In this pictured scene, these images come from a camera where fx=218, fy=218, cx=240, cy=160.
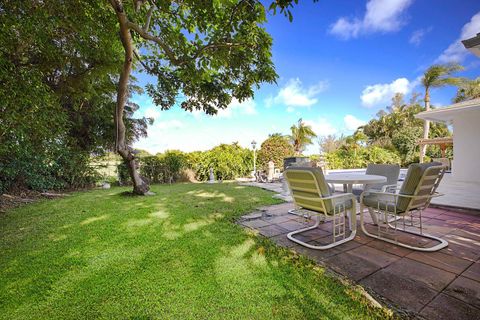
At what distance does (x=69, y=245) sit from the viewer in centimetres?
312

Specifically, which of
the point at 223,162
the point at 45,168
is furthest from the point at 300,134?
the point at 45,168

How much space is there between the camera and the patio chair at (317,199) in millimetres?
2846

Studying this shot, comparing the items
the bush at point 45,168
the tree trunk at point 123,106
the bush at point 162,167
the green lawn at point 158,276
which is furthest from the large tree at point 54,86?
the green lawn at point 158,276

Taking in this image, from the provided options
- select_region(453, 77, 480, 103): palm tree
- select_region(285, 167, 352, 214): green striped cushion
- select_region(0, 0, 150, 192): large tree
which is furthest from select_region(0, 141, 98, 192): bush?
select_region(453, 77, 480, 103): palm tree

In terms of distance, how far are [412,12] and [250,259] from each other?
12.0 meters

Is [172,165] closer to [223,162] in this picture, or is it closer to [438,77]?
[223,162]

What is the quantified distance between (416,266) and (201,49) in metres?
5.19

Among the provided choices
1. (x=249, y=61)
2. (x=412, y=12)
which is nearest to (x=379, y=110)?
(x=412, y=12)

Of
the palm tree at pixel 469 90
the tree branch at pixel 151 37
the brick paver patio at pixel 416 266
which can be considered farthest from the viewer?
the palm tree at pixel 469 90

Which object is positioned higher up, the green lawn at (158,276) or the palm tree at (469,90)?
the palm tree at (469,90)

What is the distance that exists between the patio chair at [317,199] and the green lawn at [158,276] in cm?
72

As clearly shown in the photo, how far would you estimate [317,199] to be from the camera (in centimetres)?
285

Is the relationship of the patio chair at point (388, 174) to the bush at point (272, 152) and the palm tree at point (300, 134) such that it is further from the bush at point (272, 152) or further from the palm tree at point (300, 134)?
the palm tree at point (300, 134)

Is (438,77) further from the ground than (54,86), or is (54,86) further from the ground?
(438,77)
